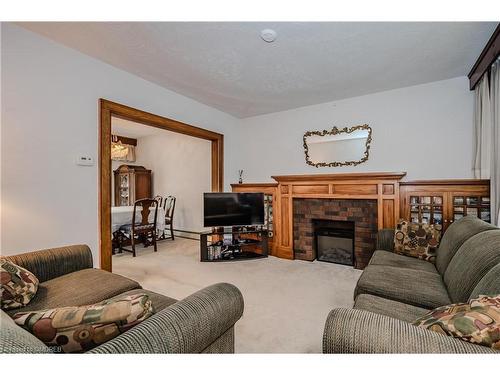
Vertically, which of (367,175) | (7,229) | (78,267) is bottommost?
(78,267)

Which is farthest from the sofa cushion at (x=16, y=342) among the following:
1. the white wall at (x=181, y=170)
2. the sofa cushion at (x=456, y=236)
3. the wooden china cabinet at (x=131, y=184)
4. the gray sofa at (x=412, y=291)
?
the wooden china cabinet at (x=131, y=184)

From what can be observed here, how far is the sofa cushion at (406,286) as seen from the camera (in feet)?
4.87

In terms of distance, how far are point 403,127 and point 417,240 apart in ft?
5.33

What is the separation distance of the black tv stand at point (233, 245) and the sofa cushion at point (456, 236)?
92.1 inches

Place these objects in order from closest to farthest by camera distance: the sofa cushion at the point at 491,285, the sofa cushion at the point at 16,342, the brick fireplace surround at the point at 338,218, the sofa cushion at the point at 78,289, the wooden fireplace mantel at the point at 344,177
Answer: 1. the sofa cushion at the point at 16,342
2. the sofa cushion at the point at 491,285
3. the sofa cushion at the point at 78,289
4. the wooden fireplace mantel at the point at 344,177
5. the brick fireplace surround at the point at 338,218

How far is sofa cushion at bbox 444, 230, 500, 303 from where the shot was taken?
1312 mm

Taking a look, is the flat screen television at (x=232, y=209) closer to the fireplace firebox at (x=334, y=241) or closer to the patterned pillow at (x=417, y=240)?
the fireplace firebox at (x=334, y=241)

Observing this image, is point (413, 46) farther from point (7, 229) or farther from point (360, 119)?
point (7, 229)

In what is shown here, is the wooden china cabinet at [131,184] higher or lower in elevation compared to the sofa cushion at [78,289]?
higher

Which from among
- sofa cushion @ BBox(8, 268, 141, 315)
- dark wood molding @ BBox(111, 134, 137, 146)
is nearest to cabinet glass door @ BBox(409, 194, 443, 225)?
sofa cushion @ BBox(8, 268, 141, 315)
